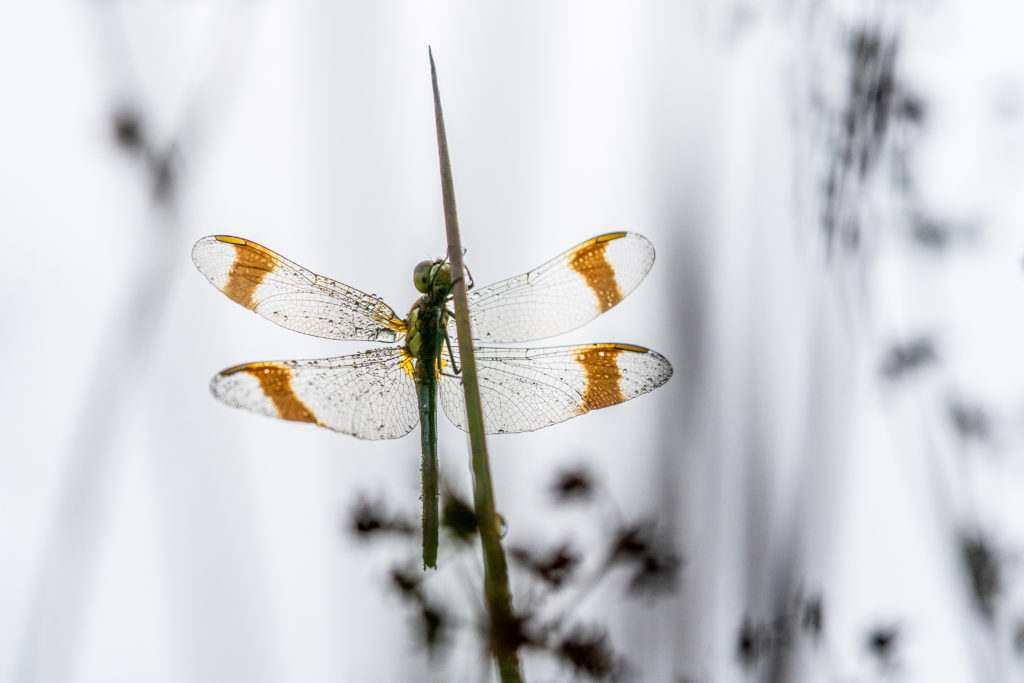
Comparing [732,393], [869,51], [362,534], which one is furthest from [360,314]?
[869,51]

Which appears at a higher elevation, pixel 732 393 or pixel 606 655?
pixel 732 393

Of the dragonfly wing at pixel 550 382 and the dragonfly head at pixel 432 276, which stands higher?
the dragonfly head at pixel 432 276

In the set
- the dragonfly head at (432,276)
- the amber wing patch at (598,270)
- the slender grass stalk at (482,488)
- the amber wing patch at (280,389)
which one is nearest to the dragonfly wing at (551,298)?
the amber wing patch at (598,270)

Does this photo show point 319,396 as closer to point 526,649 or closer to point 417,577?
point 417,577

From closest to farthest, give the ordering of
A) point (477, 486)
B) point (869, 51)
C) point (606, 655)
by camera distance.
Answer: point (477, 486) < point (606, 655) < point (869, 51)

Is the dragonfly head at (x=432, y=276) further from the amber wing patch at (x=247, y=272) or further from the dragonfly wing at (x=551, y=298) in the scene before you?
the amber wing patch at (x=247, y=272)

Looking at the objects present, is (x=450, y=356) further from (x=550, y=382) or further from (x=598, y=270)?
(x=598, y=270)

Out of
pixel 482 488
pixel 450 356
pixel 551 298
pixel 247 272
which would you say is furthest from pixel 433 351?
pixel 482 488
